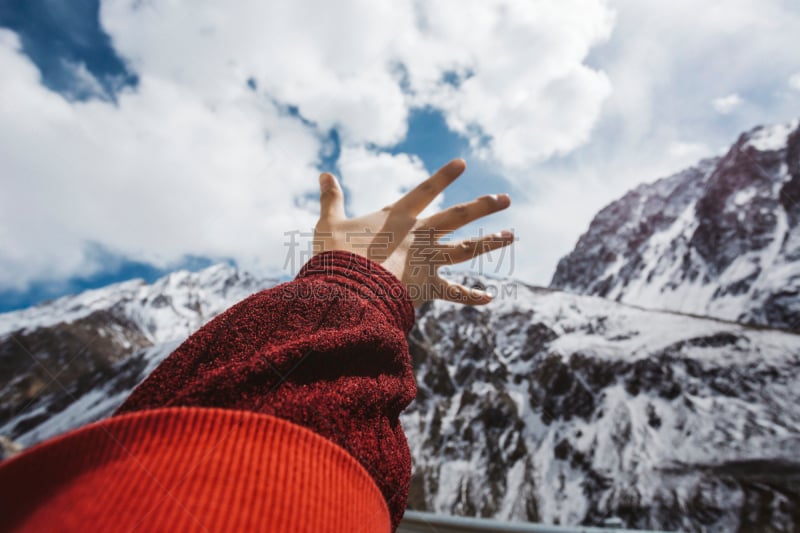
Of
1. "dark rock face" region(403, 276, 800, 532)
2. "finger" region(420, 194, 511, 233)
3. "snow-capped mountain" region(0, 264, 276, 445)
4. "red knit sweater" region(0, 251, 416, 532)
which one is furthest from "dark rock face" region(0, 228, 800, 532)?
"red knit sweater" region(0, 251, 416, 532)

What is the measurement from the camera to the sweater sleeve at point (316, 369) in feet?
2.35

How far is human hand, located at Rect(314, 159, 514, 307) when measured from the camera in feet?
5.79

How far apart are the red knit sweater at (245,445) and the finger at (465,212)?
0.91m

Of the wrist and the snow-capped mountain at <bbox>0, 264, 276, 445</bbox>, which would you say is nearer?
the wrist

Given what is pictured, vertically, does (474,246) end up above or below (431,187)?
below

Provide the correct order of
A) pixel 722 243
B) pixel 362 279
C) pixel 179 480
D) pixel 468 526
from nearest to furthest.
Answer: pixel 179 480, pixel 362 279, pixel 468 526, pixel 722 243

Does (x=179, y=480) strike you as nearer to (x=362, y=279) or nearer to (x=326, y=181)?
(x=362, y=279)

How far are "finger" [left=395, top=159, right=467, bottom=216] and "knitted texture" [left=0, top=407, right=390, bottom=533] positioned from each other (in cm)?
140

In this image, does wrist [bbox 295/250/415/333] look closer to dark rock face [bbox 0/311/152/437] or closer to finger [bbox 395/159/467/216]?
finger [bbox 395/159/467/216]

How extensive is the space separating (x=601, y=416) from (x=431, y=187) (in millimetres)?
18099

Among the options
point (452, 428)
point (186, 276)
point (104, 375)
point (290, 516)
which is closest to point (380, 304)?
Result: point (290, 516)

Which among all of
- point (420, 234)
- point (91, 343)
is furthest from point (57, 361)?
point (420, 234)

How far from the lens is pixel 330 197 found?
78.3 inches

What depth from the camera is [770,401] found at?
10.8 meters
